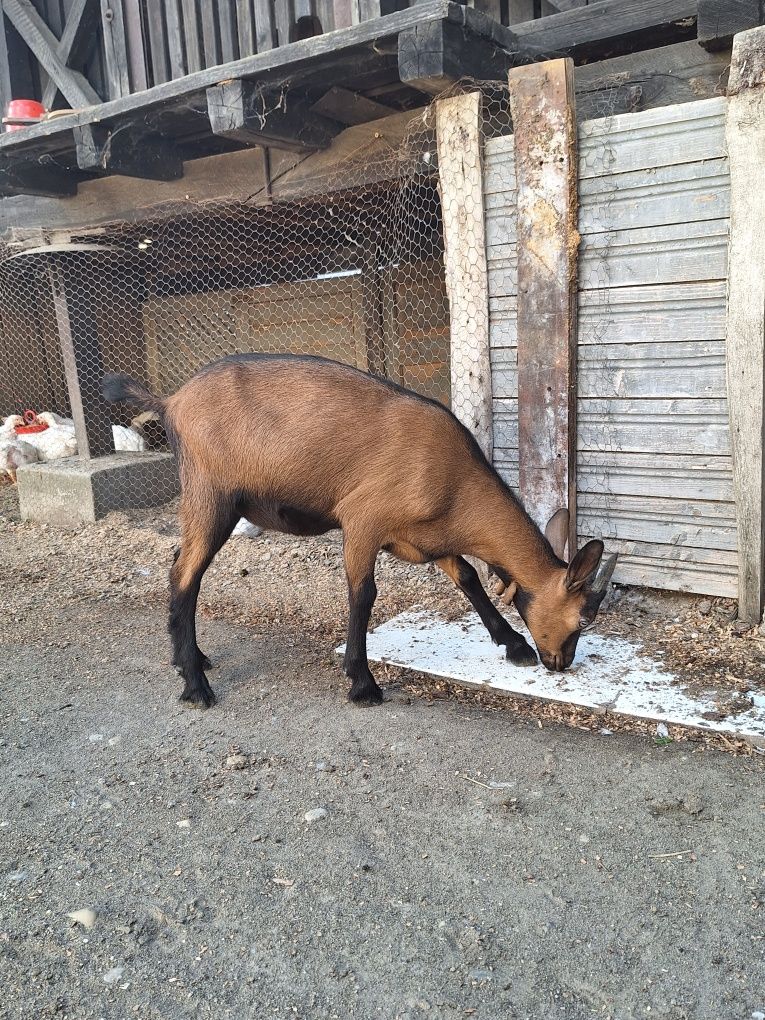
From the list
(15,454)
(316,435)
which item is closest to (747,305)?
(316,435)

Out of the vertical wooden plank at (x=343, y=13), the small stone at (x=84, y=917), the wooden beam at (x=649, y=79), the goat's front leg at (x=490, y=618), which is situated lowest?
the small stone at (x=84, y=917)

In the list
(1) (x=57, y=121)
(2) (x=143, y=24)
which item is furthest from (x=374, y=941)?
(2) (x=143, y=24)

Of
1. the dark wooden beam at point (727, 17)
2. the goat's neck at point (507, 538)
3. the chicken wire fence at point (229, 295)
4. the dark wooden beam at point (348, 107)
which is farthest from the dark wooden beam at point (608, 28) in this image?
the goat's neck at point (507, 538)

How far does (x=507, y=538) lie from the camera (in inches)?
135

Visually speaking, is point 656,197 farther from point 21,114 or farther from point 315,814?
point 21,114

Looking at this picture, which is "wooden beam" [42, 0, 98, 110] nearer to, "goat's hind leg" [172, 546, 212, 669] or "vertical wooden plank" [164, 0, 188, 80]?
"vertical wooden plank" [164, 0, 188, 80]

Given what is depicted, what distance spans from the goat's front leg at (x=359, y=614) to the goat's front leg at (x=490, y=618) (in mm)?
429

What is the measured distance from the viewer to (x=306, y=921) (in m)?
2.17

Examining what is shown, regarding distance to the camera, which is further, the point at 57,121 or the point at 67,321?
the point at 67,321

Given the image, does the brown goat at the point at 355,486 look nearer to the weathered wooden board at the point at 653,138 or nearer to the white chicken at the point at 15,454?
the weathered wooden board at the point at 653,138

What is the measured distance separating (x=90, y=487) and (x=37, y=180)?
8.41 feet

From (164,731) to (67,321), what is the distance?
465cm

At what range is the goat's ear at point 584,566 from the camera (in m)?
3.11

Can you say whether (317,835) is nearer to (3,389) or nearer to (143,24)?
(143,24)
